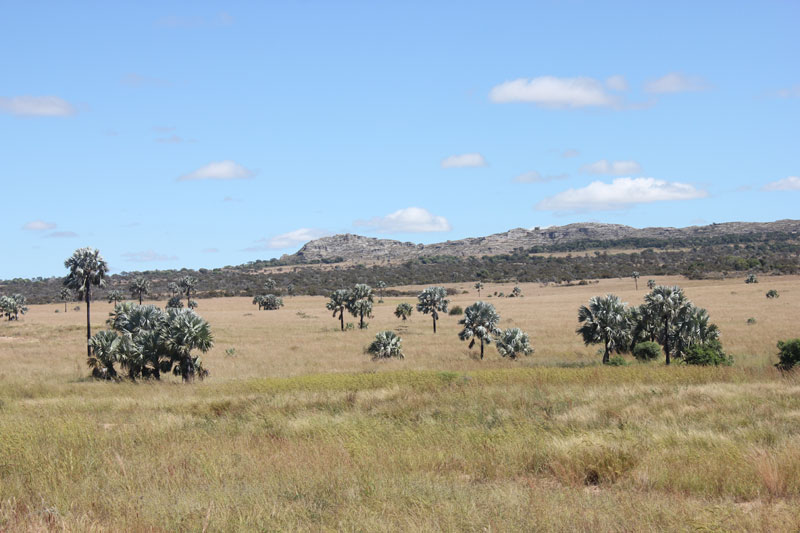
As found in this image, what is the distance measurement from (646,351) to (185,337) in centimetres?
3037

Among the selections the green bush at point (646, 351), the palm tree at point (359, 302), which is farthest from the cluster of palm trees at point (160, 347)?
the palm tree at point (359, 302)

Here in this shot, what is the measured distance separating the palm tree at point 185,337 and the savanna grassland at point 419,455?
706cm

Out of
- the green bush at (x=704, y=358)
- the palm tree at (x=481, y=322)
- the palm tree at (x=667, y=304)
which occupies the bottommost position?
the green bush at (x=704, y=358)

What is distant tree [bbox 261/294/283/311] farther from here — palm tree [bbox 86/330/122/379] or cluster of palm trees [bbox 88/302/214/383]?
palm tree [bbox 86/330/122/379]

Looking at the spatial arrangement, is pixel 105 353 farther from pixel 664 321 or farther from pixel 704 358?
pixel 664 321

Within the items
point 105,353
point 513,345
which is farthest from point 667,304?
point 105,353

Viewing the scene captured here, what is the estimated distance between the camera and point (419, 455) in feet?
33.3

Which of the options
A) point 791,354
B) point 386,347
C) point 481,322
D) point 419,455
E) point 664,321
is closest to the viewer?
point 419,455

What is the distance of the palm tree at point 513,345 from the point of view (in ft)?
147

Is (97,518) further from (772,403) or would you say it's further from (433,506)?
(772,403)

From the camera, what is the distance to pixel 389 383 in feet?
76.0

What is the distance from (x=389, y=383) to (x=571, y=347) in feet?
105

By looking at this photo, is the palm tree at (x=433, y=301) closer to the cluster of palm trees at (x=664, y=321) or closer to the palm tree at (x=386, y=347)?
the palm tree at (x=386, y=347)

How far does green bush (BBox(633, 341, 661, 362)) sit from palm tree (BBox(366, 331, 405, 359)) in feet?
57.1
